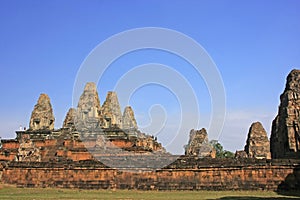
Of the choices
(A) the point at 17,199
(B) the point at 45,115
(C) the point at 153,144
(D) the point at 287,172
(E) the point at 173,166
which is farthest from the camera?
(B) the point at 45,115

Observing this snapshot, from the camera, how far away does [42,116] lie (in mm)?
39656

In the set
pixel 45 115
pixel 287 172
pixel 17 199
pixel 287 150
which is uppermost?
pixel 45 115

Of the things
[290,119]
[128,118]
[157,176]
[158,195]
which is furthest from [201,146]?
[158,195]

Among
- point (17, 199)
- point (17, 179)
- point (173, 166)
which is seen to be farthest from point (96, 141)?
point (17, 199)

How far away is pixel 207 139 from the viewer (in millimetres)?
36875

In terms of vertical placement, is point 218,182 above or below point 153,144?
below

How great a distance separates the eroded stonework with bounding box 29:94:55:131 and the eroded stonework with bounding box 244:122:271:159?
20.8m

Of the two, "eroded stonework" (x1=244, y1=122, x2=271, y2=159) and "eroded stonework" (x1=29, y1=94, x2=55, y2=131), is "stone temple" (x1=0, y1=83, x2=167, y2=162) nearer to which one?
"eroded stonework" (x1=29, y1=94, x2=55, y2=131)

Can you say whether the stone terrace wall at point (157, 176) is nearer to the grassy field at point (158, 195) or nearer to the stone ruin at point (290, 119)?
the grassy field at point (158, 195)

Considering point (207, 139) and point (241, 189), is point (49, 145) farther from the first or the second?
point (241, 189)

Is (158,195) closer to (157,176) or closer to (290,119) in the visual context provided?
(157,176)

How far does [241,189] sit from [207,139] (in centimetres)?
2051

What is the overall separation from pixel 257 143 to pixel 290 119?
12.3 metres

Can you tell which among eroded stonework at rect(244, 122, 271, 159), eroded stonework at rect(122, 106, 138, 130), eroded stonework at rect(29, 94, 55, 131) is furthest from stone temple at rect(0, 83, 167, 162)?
eroded stonework at rect(244, 122, 271, 159)
